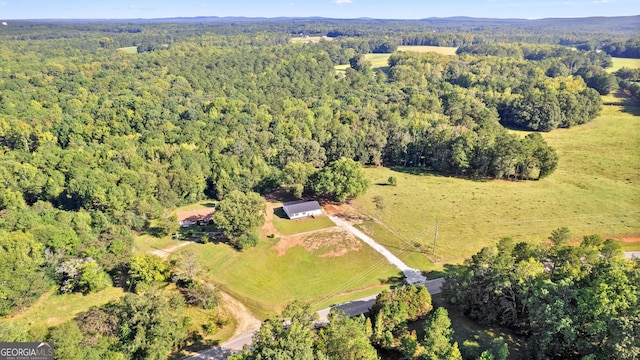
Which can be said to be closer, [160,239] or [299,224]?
[160,239]

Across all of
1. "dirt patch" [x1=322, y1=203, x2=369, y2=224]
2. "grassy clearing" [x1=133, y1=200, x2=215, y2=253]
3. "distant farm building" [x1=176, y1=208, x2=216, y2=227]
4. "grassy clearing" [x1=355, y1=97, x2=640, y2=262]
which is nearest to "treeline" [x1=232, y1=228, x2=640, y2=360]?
"grassy clearing" [x1=355, y1=97, x2=640, y2=262]

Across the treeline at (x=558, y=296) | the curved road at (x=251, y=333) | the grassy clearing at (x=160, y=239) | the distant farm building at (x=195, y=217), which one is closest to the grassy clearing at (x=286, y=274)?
the curved road at (x=251, y=333)

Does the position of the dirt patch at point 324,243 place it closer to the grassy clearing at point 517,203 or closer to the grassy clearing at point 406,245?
the grassy clearing at point 406,245

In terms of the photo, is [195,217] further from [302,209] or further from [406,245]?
[406,245]

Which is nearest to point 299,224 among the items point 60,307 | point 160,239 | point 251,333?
point 160,239

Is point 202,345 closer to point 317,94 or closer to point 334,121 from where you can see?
point 334,121
